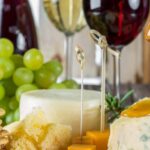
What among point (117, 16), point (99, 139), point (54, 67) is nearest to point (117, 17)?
point (117, 16)

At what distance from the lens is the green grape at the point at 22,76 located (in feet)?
2.34

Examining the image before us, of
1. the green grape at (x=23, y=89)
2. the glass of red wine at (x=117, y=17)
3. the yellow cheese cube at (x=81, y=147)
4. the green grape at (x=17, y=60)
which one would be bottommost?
the yellow cheese cube at (x=81, y=147)

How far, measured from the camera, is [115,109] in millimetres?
597

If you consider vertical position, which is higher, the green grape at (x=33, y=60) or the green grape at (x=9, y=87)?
the green grape at (x=33, y=60)

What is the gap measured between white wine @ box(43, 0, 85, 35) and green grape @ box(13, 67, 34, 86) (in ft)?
1.25

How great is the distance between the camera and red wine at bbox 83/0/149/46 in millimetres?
809

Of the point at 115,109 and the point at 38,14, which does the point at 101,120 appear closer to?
the point at 115,109

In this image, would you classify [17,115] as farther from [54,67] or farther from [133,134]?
[133,134]

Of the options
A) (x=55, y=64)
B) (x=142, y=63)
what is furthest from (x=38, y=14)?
(x=55, y=64)

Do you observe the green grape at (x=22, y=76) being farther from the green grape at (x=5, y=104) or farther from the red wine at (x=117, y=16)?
the red wine at (x=117, y=16)

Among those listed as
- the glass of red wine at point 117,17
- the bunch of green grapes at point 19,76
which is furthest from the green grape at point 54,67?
the glass of red wine at point 117,17

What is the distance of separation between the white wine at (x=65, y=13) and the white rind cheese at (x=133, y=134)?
0.66 m

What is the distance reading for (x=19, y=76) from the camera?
0.72m

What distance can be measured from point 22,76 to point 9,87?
38 mm
